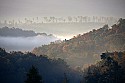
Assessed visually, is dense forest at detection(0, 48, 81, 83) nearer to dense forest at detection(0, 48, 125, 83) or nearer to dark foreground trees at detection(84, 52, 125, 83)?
dense forest at detection(0, 48, 125, 83)

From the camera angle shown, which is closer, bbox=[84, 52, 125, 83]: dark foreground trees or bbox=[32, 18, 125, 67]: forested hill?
bbox=[84, 52, 125, 83]: dark foreground trees

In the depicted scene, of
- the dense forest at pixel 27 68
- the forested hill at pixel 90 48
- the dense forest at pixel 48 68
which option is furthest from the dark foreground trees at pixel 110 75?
the forested hill at pixel 90 48

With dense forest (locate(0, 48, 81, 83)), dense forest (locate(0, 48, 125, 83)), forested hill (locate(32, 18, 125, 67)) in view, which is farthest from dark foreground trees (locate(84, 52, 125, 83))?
forested hill (locate(32, 18, 125, 67))

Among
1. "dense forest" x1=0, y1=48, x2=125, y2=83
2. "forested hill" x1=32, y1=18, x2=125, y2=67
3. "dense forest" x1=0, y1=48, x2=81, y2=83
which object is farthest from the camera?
"forested hill" x1=32, y1=18, x2=125, y2=67

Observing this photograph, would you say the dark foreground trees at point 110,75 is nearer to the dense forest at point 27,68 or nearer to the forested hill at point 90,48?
the dense forest at point 27,68

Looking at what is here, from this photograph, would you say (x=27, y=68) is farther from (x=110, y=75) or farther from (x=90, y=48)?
(x=90, y=48)

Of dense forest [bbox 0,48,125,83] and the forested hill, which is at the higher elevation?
the forested hill

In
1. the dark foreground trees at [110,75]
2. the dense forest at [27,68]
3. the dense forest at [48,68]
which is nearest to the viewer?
the dark foreground trees at [110,75]

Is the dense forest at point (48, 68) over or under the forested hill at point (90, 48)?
under

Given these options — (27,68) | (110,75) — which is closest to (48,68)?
(27,68)

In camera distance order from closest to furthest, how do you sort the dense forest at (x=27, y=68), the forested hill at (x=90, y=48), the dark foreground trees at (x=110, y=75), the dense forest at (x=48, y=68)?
the dark foreground trees at (x=110, y=75) < the dense forest at (x=48, y=68) < the dense forest at (x=27, y=68) < the forested hill at (x=90, y=48)

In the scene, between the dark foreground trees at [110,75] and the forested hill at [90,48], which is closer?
the dark foreground trees at [110,75]

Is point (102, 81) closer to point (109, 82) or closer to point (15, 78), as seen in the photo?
point (109, 82)

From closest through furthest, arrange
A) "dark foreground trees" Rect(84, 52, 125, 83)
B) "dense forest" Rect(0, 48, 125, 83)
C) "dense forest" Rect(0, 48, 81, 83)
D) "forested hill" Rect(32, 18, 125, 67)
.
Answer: "dark foreground trees" Rect(84, 52, 125, 83)
"dense forest" Rect(0, 48, 125, 83)
"dense forest" Rect(0, 48, 81, 83)
"forested hill" Rect(32, 18, 125, 67)
